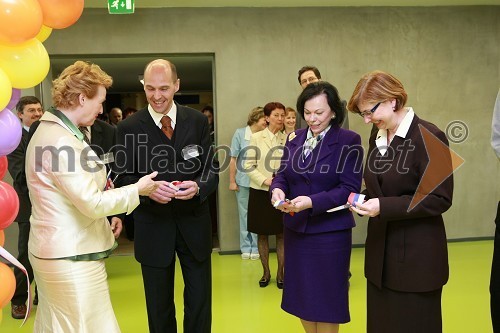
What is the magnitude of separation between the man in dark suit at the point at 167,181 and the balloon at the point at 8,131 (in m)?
0.80

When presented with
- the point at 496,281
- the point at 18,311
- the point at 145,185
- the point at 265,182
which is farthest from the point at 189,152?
the point at 18,311

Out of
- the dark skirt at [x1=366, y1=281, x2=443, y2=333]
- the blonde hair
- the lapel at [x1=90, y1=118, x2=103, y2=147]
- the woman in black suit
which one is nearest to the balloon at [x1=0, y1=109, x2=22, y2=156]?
the blonde hair

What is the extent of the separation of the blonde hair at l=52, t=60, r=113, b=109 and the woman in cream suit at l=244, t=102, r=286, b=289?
9.00 feet

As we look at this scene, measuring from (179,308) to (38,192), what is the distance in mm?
2426

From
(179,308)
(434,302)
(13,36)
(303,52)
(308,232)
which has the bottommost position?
(179,308)

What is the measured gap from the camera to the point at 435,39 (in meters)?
6.31

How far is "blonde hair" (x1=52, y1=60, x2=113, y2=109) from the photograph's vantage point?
2.24 m

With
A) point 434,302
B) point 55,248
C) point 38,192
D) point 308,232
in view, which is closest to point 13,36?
point 38,192

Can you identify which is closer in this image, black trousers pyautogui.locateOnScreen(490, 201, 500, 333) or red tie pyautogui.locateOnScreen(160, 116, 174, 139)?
black trousers pyautogui.locateOnScreen(490, 201, 500, 333)

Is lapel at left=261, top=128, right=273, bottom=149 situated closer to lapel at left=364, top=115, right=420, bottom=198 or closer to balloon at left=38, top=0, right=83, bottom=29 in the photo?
lapel at left=364, top=115, right=420, bottom=198

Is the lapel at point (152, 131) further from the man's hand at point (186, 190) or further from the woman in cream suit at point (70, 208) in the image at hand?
the woman in cream suit at point (70, 208)

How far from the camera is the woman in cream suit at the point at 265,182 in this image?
4824mm

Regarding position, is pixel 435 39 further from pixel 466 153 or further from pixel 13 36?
pixel 13 36

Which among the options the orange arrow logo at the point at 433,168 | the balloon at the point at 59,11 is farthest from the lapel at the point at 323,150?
the balloon at the point at 59,11
